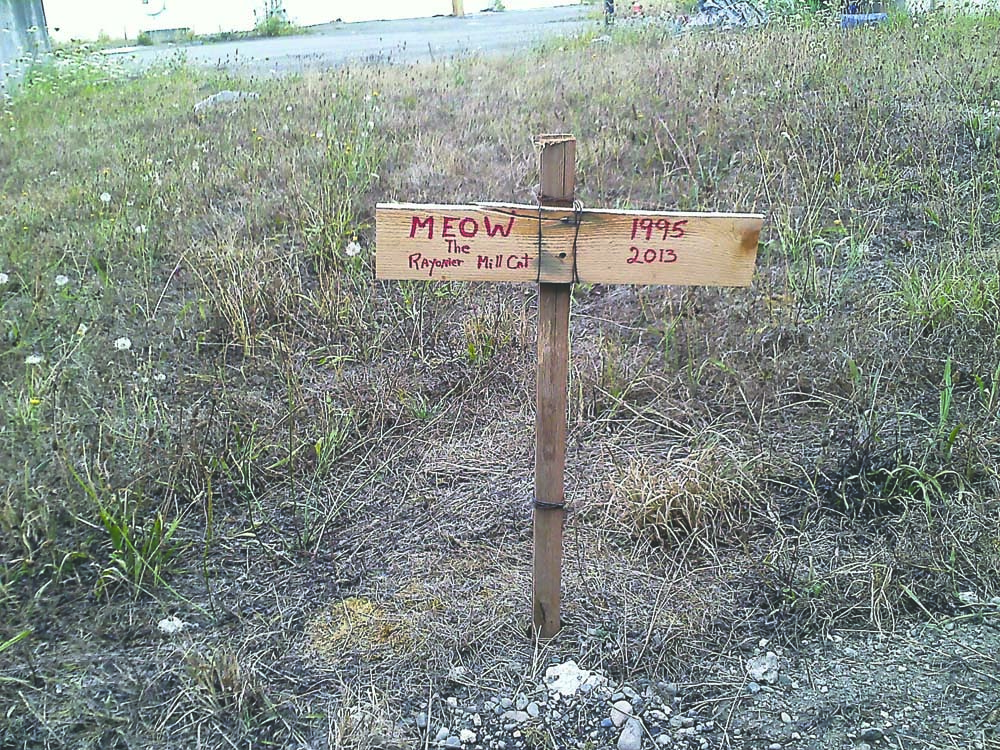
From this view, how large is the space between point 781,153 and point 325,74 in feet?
14.6

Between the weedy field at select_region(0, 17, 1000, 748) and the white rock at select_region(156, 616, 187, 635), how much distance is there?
0.03m

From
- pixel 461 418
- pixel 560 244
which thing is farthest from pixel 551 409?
pixel 461 418

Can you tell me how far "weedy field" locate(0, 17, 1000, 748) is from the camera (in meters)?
2.52

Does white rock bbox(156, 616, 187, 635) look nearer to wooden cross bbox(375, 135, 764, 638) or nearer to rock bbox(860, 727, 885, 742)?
wooden cross bbox(375, 135, 764, 638)

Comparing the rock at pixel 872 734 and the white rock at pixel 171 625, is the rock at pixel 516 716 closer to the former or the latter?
the rock at pixel 872 734

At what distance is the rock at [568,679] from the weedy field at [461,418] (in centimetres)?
6

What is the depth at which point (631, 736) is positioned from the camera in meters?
2.26

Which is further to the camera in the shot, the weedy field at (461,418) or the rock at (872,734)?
the weedy field at (461,418)

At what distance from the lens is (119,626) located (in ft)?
8.45

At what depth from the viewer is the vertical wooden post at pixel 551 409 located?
2166mm

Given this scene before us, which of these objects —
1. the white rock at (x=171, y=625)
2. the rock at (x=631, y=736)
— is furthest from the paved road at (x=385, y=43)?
the rock at (x=631, y=736)

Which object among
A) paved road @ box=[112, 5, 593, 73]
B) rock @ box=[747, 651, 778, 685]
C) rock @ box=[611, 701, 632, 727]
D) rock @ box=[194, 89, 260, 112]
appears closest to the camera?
rock @ box=[611, 701, 632, 727]

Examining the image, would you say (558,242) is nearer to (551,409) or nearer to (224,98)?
(551,409)

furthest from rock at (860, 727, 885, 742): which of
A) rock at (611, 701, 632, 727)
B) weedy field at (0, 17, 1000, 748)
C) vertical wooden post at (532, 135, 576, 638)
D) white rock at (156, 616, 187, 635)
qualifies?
white rock at (156, 616, 187, 635)
